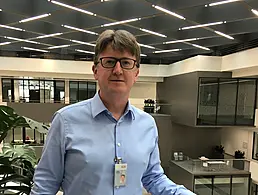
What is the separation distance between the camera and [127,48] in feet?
3.58

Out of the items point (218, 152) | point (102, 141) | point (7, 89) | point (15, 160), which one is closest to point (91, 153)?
point (102, 141)

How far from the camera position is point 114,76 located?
108cm

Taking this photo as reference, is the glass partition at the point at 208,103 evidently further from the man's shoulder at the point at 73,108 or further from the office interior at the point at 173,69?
the man's shoulder at the point at 73,108

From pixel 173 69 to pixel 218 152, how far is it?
482cm

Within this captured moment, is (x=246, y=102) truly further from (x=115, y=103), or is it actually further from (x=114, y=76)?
(x=114, y=76)

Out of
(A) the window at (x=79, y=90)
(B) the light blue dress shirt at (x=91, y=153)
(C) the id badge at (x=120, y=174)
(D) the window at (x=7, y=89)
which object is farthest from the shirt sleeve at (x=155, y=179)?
(D) the window at (x=7, y=89)

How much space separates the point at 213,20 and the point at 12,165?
5529 mm

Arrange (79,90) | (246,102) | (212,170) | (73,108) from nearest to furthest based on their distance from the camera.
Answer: (73,108) → (212,170) → (246,102) → (79,90)

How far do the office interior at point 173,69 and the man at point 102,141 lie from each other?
4212 mm

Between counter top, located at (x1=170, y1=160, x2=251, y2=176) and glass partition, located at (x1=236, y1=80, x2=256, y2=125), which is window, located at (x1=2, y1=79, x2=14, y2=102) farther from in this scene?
glass partition, located at (x1=236, y1=80, x2=256, y2=125)

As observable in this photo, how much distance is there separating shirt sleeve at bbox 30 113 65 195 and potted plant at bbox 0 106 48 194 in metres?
0.51

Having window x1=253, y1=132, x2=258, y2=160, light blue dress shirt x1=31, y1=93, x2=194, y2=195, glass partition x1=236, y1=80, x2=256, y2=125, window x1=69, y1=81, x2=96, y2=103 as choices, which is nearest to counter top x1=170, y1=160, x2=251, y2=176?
window x1=253, y1=132, x2=258, y2=160

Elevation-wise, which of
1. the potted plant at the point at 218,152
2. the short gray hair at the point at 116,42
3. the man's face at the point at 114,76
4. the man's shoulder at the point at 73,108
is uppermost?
the short gray hair at the point at 116,42

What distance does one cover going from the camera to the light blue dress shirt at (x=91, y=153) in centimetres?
105
